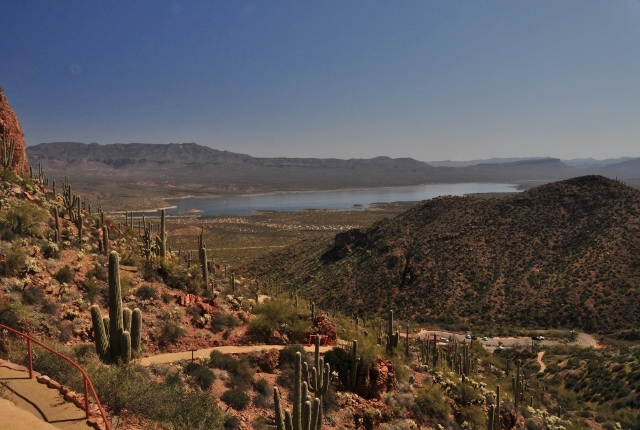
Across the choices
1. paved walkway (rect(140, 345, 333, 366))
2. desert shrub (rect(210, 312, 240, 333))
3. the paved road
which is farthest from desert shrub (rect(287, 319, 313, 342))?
the paved road

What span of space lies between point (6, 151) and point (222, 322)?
17.0 m

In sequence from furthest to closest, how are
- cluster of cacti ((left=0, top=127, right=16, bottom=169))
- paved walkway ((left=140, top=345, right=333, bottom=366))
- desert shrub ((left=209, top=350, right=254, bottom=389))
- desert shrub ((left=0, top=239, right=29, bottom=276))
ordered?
1. cluster of cacti ((left=0, top=127, right=16, bottom=169))
2. desert shrub ((left=0, top=239, right=29, bottom=276))
3. paved walkway ((left=140, top=345, right=333, bottom=366))
4. desert shrub ((left=209, top=350, right=254, bottom=389))

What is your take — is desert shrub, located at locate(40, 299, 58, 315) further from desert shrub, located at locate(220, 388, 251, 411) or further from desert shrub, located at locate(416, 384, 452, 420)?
desert shrub, located at locate(416, 384, 452, 420)

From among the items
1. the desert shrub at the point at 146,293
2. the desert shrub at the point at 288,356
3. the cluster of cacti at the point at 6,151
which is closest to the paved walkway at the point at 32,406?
the desert shrub at the point at 146,293

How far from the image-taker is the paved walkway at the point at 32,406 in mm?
6285

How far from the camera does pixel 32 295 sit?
13328mm

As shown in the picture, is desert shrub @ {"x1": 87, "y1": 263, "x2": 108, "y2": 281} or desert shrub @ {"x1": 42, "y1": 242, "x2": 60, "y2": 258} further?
desert shrub @ {"x1": 42, "y1": 242, "x2": 60, "y2": 258}

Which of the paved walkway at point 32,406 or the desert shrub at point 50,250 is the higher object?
the desert shrub at point 50,250

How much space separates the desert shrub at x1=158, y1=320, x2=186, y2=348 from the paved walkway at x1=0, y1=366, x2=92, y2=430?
21.6 ft

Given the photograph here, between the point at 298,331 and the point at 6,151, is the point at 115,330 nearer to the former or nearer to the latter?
the point at 298,331

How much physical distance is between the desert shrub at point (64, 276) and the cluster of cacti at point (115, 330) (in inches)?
225

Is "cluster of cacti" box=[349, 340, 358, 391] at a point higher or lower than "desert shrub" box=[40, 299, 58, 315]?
lower

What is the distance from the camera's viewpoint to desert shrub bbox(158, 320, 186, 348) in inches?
567

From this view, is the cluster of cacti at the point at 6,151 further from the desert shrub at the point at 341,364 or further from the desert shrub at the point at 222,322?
the desert shrub at the point at 341,364
